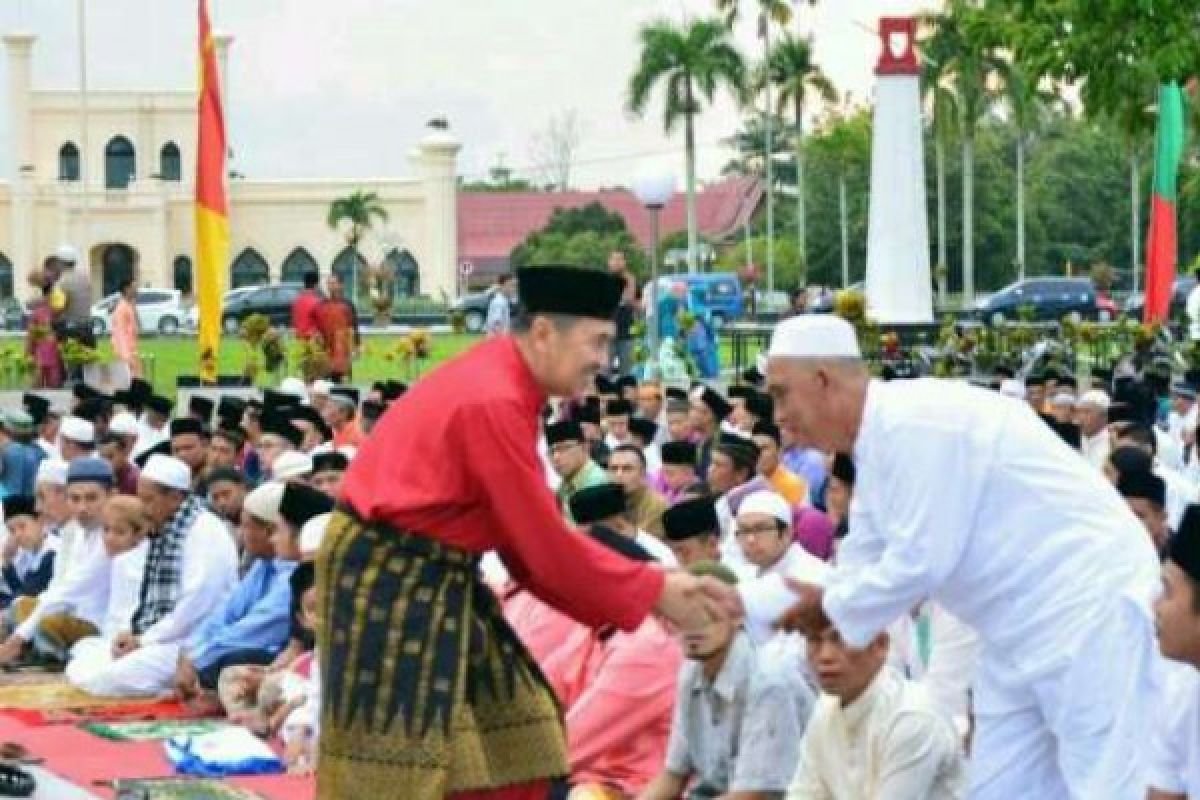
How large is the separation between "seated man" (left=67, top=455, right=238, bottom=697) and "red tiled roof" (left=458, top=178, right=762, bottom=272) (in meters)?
66.9

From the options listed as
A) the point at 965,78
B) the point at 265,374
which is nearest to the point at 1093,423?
the point at 265,374

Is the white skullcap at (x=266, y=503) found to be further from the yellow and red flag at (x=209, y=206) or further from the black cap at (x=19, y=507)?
the yellow and red flag at (x=209, y=206)

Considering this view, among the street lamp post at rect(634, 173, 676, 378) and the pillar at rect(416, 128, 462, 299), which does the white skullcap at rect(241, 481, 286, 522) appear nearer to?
the street lamp post at rect(634, 173, 676, 378)

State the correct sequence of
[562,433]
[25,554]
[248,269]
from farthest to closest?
[248,269]
[25,554]
[562,433]

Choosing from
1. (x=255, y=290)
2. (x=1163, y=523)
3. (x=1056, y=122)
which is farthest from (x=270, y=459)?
(x=1056, y=122)

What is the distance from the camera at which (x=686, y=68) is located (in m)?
56.1

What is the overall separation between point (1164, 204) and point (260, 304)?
34.5 meters

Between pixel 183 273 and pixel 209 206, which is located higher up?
pixel 209 206

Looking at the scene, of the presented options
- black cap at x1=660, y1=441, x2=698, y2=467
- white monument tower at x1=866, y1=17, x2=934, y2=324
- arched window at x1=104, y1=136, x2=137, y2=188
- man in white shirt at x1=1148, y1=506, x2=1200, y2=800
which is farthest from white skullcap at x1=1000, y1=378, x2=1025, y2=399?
arched window at x1=104, y1=136, x2=137, y2=188

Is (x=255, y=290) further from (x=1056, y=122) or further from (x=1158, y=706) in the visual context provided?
(x=1158, y=706)

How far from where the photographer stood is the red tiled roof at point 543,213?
81438 mm

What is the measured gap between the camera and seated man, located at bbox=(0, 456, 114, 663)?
544 inches

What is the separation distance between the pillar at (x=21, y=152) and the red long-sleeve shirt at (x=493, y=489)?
72.8 meters

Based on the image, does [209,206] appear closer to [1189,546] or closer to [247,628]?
[247,628]
